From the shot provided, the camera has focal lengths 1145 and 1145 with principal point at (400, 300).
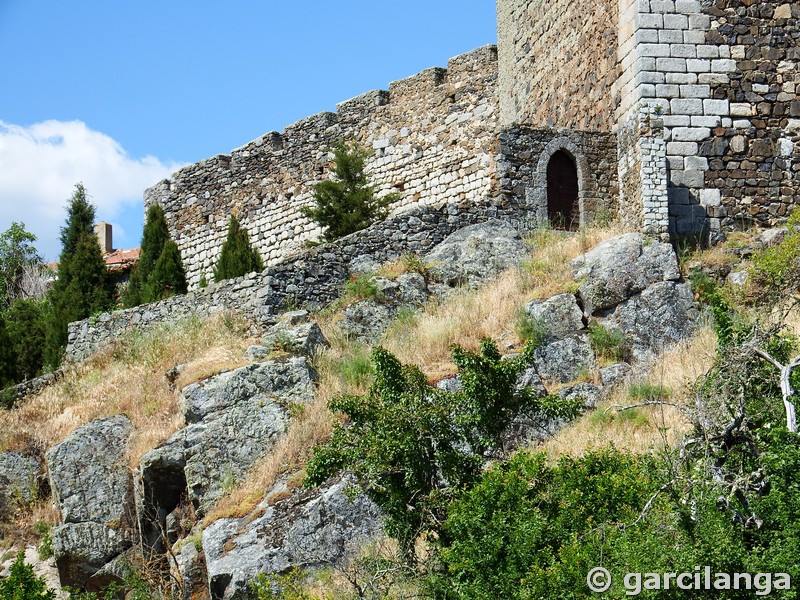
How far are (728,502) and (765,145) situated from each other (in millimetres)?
9713

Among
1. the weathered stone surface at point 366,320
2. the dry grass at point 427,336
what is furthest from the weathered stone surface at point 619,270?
the weathered stone surface at point 366,320

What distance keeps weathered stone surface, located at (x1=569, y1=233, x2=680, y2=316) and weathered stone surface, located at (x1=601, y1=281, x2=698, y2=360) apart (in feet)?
0.52

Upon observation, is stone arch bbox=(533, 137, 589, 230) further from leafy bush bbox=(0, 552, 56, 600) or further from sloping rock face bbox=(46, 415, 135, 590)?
leafy bush bbox=(0, 552, 56, 600)

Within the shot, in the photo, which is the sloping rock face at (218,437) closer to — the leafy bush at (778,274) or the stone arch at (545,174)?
the stone arch at (545,174)

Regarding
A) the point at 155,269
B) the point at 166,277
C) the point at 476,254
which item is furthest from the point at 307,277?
the point at 155,269

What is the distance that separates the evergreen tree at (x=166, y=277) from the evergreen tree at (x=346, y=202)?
333 centimetres

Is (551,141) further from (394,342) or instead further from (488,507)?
(488,507)

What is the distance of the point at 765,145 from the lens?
1698cm

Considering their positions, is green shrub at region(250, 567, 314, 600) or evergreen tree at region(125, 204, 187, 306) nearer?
green shrub at region(250, 567, 314, 600)

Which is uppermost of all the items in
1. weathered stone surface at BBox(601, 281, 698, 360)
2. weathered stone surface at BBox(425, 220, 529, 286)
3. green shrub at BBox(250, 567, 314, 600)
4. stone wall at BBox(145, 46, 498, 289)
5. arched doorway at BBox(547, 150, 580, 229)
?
stone wall at BBox(145, 46, 498, 289)

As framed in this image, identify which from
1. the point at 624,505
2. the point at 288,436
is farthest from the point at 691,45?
the point at 624,505

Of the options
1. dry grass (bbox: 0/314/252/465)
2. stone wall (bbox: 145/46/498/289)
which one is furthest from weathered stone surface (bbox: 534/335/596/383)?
stone wall (bbox: 145/46/498/289)

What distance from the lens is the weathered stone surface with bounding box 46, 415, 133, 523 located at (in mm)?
14531

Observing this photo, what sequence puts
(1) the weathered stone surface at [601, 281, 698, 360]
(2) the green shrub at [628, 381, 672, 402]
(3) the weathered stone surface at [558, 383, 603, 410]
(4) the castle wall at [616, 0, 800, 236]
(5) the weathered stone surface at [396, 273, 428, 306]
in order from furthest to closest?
(4) the castle wall at [616, 0, 800, 236], (5) the weathered stone surface at [396, 273, 428, 306], (1) the weathered stone surface at [601, 281, 698, 360], (3) the weathered stone surface at [558, 383, 603, 410], (2) the green shrub at [628, 381, 672, 402]
